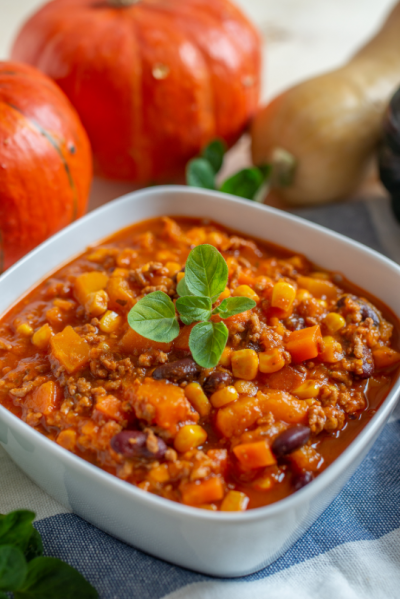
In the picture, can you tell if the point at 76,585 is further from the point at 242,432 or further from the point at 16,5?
the point at 16,5

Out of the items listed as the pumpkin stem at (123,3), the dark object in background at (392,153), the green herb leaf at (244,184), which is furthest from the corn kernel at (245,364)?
the pumpkin stem at (123,3)

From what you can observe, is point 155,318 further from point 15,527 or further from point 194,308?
point 15,527

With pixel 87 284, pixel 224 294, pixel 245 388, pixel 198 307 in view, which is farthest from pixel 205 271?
pixel 87 284

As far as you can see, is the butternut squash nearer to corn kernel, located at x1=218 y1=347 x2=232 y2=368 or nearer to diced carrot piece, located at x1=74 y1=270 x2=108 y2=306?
diced carrot piece, located at x1=74 y1=270 x2=108 y2=306

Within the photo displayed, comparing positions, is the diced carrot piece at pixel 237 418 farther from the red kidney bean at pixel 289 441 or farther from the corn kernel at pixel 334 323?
the corn kernel at pixel 334 323

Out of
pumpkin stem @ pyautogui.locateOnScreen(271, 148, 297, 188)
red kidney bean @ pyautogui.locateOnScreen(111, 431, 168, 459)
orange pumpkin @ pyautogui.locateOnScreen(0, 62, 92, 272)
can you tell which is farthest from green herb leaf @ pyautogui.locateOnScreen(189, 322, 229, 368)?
pumpkin stem @ pyautogui.locateOnScreen(271, 148, 297, 188)
